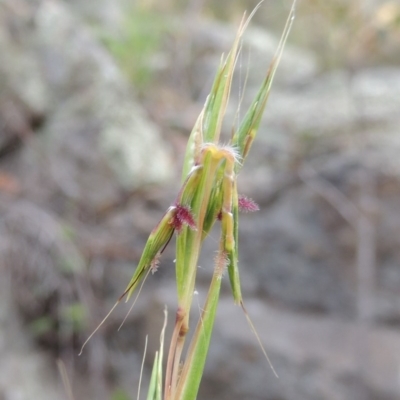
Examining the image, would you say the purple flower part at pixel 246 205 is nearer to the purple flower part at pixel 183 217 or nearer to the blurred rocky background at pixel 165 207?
the purple flower part at pixel 183 217

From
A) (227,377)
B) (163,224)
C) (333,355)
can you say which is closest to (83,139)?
(227,377)

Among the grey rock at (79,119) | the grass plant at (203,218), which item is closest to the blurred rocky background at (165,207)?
the grey rock at (79,119)

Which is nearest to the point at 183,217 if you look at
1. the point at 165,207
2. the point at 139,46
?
the point at 165,207

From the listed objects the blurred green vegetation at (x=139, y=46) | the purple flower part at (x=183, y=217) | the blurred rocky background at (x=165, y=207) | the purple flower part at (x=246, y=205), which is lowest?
the purple flower part at (x=183, y=217)

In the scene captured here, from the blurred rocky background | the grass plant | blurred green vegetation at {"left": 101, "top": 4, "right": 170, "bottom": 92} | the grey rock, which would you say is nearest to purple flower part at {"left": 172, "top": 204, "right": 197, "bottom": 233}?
the grass plant

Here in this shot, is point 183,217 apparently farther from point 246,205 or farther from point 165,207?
point 165,207

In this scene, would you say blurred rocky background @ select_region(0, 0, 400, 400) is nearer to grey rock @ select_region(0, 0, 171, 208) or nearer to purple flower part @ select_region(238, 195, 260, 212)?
grey rock @ select_region(0, 0, 171, 208)

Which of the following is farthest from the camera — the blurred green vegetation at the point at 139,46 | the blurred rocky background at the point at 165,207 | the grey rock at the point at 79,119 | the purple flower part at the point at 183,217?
the blurred green vegetation at the point at 139,46

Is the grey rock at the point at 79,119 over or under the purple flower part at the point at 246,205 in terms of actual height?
over
